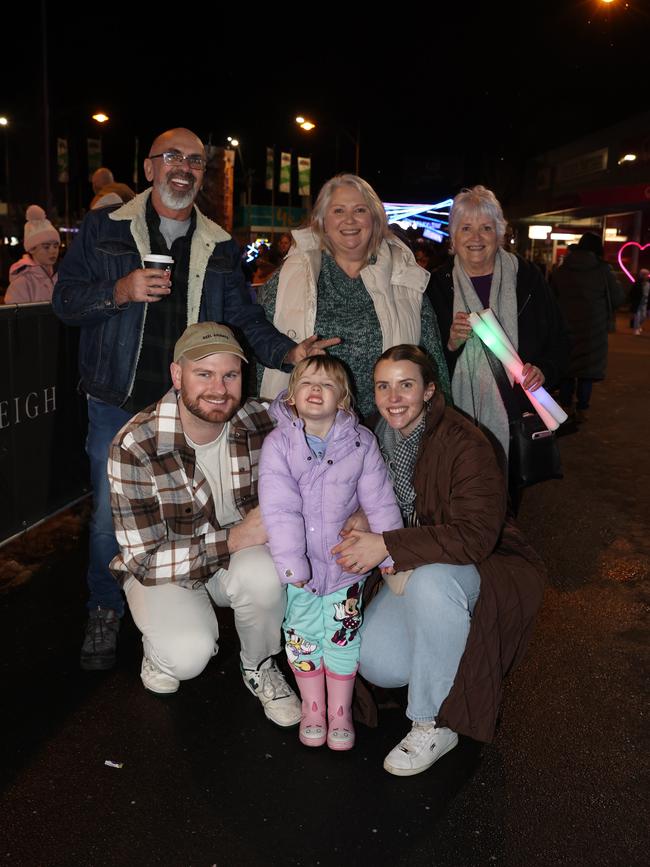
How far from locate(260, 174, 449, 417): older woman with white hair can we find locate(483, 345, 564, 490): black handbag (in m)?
0.56

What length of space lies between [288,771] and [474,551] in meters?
1.09

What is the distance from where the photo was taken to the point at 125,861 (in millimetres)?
2568

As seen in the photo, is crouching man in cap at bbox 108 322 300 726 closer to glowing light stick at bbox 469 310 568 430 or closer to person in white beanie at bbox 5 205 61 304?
glowing light stick at bbox 469 310 568 430

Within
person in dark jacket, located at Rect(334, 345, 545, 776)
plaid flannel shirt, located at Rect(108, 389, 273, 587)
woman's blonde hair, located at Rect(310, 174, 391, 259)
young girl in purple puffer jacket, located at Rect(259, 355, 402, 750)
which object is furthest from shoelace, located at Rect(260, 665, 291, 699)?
woman's blonde hair, located at Rect(310, 174, 391, 259)

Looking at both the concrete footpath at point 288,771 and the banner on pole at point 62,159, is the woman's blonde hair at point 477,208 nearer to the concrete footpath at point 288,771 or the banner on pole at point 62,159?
the concrete footpath at point 288,771

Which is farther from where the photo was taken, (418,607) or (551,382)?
(551,382)

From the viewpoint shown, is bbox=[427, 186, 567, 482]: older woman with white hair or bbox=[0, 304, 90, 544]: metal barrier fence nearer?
bbox=[427, 186, 567, 482]: older woman with white hair

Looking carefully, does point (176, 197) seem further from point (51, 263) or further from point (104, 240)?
point (51, 263)

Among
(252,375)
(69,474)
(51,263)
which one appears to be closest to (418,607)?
(252,375)

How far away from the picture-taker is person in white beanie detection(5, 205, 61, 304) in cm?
650

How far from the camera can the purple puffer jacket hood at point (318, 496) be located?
3135 mm

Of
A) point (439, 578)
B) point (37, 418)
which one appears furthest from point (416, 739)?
point (37, 418)

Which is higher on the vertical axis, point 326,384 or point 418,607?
point 326,384

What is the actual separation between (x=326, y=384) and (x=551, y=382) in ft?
5.55
